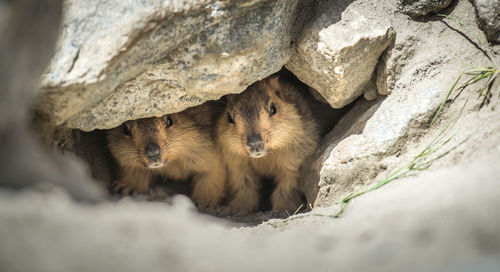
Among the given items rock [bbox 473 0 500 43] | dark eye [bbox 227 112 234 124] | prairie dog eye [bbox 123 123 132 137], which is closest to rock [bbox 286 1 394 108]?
rock [bbox 473 0 500 43]

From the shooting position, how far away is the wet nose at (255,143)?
3865 millimetres

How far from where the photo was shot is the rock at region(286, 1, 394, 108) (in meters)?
3.35

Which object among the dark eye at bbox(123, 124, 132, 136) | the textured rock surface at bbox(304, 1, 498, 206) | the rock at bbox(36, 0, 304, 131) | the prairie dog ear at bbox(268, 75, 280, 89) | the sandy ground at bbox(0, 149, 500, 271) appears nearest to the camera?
the sandy ground at bbox(0, 149, 500, 271)

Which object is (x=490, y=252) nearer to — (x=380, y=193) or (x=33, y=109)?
(x=380, y=193)

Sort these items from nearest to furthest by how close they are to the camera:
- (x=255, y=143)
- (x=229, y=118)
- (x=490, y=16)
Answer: (x=490, y=16)
(x=255, y=143)
(x=229, y=118)

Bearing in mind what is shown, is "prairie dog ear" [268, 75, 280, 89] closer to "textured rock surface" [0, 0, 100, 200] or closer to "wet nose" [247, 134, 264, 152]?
"wet nose" [247, 134, 264, 152]

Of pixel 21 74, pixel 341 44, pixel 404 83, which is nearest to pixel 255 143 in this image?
pixel 341 44

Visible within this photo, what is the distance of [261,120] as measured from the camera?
414 cm

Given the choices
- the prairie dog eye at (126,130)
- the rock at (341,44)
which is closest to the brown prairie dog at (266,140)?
the rock at (341,44)

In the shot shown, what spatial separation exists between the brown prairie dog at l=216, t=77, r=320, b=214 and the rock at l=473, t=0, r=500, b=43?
2.04 meters

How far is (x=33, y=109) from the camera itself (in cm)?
273

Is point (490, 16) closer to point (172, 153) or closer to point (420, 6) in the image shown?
point (420, 6)

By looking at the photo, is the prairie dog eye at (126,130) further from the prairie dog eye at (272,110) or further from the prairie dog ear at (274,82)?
the prairie dog ear at (274,82)

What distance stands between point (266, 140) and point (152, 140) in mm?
1177
